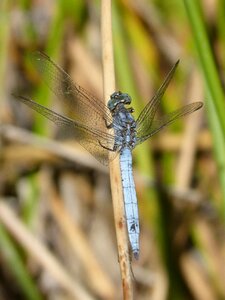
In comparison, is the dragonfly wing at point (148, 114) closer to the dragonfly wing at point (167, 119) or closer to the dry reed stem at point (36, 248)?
the dragonfly wing at point (167, 119)

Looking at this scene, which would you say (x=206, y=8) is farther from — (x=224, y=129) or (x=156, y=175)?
(x=224, y=129)

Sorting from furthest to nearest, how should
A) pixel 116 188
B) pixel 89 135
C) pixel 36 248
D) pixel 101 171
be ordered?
1. pixel 101 171
2. pixel 36 248
3. pixel 89 135
4. pixel 116 188

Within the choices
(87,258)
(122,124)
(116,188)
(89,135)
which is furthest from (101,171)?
(116,188)

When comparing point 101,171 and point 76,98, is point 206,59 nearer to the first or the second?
point 76,98

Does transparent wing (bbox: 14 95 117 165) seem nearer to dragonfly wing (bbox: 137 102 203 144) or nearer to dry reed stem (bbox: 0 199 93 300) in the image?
dragonfly wing (bbox: 137 102 203 144)

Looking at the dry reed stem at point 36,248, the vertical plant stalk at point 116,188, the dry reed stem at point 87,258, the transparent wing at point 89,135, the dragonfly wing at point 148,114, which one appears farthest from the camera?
the dry reed stem at point 87,258

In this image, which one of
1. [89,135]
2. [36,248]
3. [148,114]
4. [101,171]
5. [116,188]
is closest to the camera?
[116,188]

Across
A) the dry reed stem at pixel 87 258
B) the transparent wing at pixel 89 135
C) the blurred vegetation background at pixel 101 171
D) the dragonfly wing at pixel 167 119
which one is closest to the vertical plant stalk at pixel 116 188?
the transparent wing at pixel 89 135

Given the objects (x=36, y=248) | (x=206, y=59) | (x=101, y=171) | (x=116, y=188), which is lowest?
(x=116, y=188)
